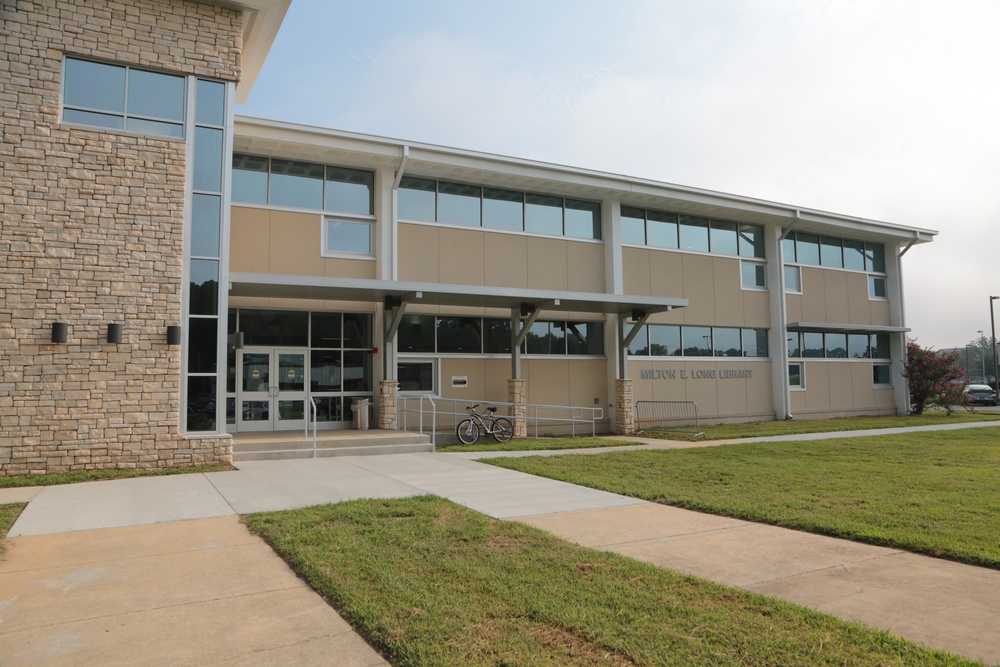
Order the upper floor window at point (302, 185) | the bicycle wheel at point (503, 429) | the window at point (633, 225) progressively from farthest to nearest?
the window at point (633, 225) < the bicycle wheel at point (503, 429) < the upper floor window at point (302, 185)

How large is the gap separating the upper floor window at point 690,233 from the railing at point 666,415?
4806mm

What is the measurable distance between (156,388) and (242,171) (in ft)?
20.6

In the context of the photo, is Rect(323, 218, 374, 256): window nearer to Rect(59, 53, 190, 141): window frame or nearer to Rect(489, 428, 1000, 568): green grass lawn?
Rect(59, 53, 190, 141): window frame

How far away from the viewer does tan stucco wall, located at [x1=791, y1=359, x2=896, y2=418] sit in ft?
78.2

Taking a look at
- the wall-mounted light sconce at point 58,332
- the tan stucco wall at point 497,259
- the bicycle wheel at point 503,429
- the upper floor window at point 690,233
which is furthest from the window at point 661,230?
the wall-mounted light sconce at point 58,332

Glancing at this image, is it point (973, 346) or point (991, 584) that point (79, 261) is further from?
point (973, 346)

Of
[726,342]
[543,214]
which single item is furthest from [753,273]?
[543,214]

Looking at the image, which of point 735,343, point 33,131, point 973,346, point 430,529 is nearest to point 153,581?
point 430,529

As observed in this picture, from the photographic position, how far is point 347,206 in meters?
16.8

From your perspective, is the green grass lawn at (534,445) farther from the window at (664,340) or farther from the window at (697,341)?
the window at (697,341)

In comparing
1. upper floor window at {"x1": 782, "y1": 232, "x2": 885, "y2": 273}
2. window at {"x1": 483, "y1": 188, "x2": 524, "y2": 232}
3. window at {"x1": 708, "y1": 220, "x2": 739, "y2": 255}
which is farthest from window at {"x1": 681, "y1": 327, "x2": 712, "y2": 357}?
window at {"x1": 483, "y1": 188, "x2": 524, "y2": 232}

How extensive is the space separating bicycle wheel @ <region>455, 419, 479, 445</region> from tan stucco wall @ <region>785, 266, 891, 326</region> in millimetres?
12751

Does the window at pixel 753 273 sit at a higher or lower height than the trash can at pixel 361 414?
higher

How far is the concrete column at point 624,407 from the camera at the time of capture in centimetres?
1930
